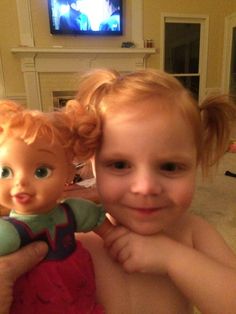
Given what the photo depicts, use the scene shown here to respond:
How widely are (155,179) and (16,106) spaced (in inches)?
8.4

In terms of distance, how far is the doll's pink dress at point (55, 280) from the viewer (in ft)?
1.19

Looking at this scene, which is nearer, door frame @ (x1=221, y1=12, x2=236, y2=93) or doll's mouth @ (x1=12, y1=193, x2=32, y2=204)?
doll's mouth @ (x1=12, y1=193, x2=32, y2=204)

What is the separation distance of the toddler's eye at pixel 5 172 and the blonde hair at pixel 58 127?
34 millimetres

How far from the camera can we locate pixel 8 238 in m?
0.34

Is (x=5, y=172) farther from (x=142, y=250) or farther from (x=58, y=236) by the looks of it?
(x=142, y=250)

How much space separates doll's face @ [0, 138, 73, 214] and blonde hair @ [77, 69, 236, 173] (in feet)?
0.40

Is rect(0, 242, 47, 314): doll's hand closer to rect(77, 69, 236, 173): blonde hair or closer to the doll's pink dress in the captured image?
the doll's pink dress

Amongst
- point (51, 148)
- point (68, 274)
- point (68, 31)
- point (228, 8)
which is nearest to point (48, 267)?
point (68, 274)

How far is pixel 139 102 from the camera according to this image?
1.42 ft

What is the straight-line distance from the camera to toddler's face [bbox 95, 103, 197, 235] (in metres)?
0.40

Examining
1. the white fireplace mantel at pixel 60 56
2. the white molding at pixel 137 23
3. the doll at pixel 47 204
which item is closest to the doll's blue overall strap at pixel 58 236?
the doll at pixel 47 204

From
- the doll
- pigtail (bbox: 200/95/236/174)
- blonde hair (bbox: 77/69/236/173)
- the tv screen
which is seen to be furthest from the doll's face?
the tv screen

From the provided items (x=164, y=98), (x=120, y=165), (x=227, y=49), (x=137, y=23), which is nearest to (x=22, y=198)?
(x=120, y=165)

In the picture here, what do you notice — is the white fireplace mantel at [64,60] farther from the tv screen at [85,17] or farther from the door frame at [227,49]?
the door frame at [227,49]
